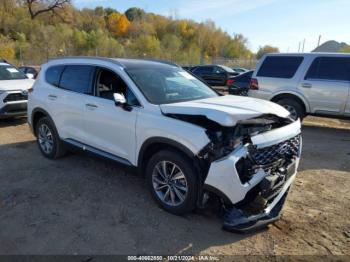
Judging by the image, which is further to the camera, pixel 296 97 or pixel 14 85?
pixel 14 85

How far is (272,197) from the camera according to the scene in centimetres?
366

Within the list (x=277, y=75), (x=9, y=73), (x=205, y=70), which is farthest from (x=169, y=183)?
(x=205, y=70)

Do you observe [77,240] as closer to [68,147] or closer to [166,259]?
[166,259]

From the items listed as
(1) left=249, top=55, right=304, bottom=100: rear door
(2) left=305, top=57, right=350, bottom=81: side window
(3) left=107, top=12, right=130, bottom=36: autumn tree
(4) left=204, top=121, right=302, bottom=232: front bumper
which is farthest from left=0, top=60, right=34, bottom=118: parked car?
(3) left=107, top=12, right=130, bottom=36: autumn tree

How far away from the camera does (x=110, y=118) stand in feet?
14.4

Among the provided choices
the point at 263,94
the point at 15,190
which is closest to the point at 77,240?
the point at 15,190

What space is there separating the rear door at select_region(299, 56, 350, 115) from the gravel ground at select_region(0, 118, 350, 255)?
110 inches

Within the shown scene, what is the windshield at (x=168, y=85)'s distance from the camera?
13.9 feet

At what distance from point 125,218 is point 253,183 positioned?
158 centimetres

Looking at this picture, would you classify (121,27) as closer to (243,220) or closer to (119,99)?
(119,99)

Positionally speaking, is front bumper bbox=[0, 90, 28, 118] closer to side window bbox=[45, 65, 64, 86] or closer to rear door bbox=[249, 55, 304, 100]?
side window bbox=[45, 65, 64, 86]

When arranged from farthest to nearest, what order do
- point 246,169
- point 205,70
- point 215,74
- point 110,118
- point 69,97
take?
point 205,70 < point 215,74 < point 69,97 < point 110,118 < point 246,169

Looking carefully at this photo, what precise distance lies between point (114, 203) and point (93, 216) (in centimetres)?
39

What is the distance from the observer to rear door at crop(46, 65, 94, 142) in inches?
195
